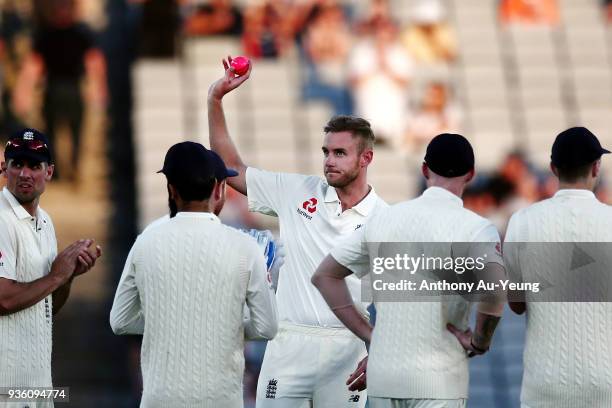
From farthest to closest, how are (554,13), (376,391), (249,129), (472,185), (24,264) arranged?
(554,13), (249,129), (472,185), (24,264), (376,391)

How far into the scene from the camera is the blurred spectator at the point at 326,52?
13.2 m

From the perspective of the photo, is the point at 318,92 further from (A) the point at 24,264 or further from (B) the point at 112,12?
(A) the point at 24,264

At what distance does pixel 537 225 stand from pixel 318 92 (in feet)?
28.2

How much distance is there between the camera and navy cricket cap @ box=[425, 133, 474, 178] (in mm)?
4582

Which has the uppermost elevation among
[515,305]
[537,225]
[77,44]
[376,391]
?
[77,44]

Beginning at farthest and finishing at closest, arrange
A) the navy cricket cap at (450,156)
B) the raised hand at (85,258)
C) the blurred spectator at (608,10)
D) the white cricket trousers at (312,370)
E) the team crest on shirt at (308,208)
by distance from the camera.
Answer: the blurred spectator at (608,10) < the team crest on shirt at (308,208) < the white cricket trousers at (312,370) < the raised hand at (85,258) < the navy cricket cap at (450,156)

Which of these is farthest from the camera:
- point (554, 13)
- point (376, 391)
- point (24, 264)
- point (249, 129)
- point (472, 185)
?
point (554, 13)

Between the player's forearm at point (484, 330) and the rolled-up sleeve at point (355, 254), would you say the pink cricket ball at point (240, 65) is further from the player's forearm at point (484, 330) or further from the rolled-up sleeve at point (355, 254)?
the player's forearm at point (484, 330)

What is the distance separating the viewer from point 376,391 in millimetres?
4598

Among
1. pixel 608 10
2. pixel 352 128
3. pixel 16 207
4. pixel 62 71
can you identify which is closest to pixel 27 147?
pixel 16 207

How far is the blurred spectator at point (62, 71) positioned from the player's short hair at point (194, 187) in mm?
7754

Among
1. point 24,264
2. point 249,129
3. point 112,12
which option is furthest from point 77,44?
point 24,264

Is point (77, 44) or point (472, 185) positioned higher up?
point (77, 44)

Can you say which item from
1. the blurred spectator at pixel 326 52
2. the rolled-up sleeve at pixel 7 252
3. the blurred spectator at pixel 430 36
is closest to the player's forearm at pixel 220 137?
the rolled-up sleeve at pixel 7 252
